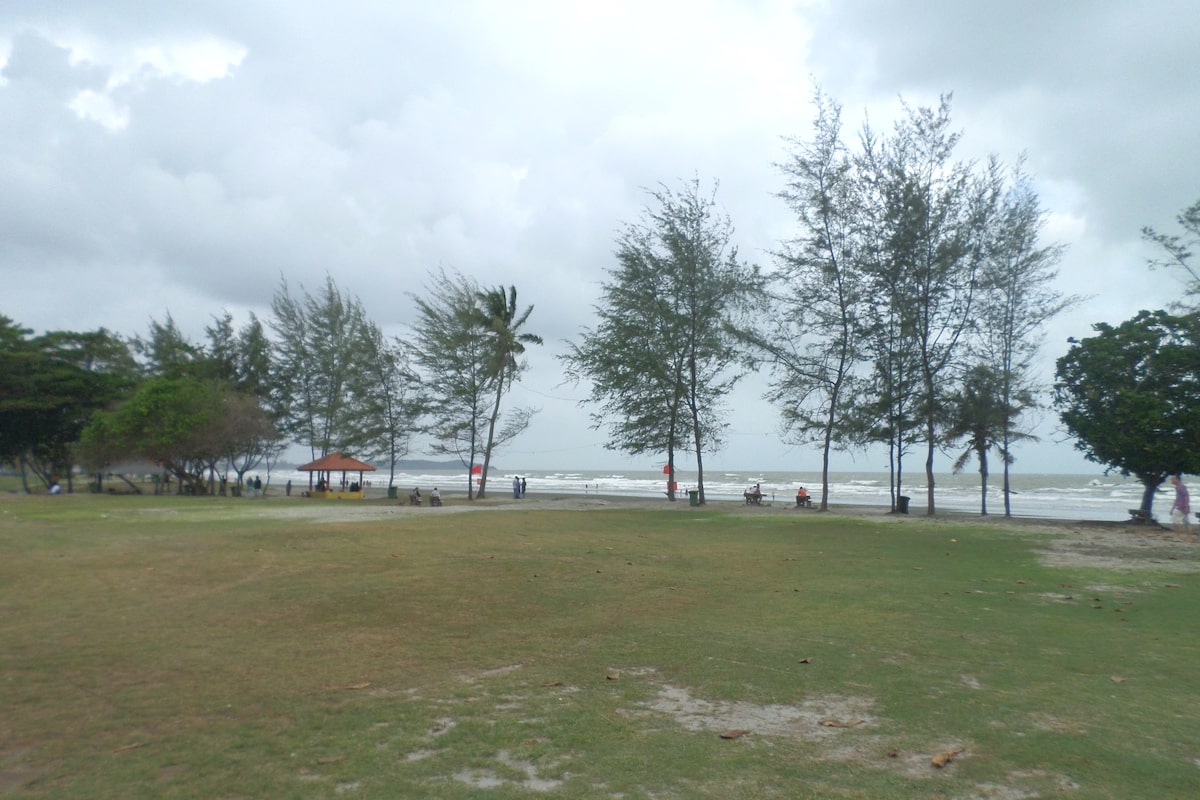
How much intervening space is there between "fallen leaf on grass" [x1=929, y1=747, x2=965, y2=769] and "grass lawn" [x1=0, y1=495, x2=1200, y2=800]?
0.09ft

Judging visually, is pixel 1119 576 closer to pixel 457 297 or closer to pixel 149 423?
pixel 457 297

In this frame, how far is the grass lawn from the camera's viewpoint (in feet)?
15.3

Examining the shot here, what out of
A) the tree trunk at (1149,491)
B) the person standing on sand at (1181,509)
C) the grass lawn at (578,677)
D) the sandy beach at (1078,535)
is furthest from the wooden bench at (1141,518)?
the grass lawn at (578,677)

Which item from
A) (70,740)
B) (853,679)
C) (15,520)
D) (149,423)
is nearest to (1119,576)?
(853,679)

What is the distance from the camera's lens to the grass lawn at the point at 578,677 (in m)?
4.65

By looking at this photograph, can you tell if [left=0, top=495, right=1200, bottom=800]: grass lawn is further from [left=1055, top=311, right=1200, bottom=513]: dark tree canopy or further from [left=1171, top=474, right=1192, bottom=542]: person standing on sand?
[left=1055, top=311, right=1200, bottom=513]: dark tree canopy

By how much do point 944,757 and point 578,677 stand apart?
2876 mm

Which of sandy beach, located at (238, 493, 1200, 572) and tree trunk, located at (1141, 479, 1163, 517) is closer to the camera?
sandy beach, located at (238, 493, 1200, 572)

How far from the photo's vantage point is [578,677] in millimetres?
6758

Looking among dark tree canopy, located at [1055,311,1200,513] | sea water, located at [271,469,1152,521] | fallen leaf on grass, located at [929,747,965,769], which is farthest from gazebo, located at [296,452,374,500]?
fallen leaf on grass, located at [929,747,965,769]

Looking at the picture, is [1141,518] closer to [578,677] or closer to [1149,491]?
[1149,491]

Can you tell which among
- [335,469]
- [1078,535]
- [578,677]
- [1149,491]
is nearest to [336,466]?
[335,469]

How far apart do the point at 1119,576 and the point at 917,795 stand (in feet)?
36.9

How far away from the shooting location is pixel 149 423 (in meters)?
38.8
